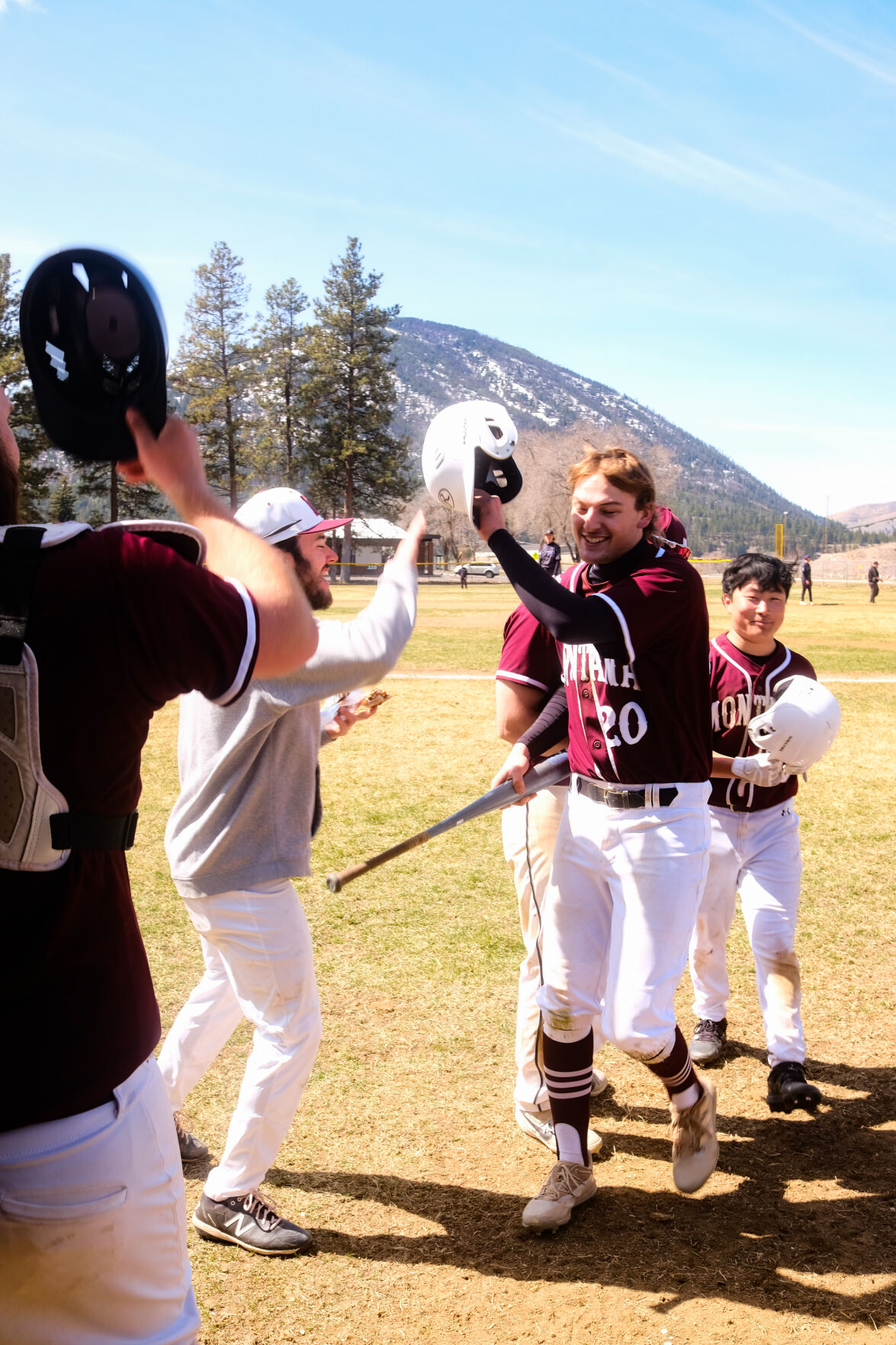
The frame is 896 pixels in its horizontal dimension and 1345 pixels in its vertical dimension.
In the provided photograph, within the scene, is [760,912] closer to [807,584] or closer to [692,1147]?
[692,1147]

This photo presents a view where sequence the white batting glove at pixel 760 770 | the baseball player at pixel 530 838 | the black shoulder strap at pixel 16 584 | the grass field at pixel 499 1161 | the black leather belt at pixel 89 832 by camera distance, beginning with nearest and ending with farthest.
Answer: the black shoulder strap at pixel 16 584, the black leather belt at pixel 89 832, the grass field at pixel 499 1161, the baseball player at pixel 530 838, the white batting glove at pixel 760 770

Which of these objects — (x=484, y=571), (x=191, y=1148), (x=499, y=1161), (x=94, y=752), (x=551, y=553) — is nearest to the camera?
(x=94, y=752)

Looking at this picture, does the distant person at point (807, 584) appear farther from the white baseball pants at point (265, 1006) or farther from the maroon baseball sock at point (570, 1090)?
the white baseball pants at point (265, 1006)

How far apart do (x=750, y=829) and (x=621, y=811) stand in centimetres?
157

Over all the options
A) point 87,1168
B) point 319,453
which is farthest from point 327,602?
point 319,453

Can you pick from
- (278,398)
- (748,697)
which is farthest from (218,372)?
(748,697)

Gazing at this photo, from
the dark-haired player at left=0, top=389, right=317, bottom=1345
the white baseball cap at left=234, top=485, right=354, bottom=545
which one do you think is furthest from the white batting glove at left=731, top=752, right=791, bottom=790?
the dark-haired player at left=0, top=389, right=317, bottom=1345

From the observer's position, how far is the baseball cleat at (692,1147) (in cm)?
383

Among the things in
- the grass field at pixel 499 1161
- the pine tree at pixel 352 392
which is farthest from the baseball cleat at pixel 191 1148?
the pine tree at pixel 352 392

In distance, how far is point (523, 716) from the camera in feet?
15.2

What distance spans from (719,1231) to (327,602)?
8.51ft

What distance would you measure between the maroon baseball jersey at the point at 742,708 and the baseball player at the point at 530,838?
946mm

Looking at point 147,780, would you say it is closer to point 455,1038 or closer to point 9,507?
point 455,1038

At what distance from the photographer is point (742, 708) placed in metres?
4.98
